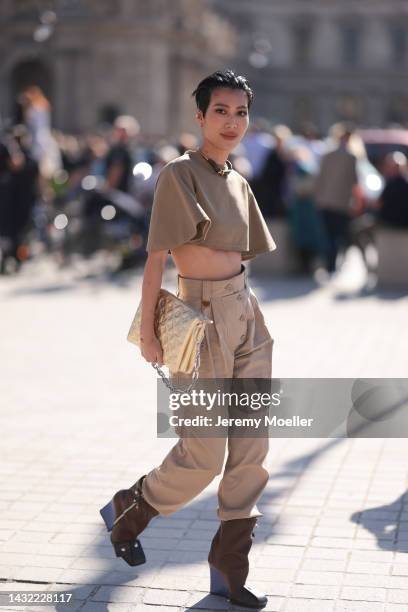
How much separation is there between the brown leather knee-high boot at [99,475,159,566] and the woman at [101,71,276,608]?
0.09 metres

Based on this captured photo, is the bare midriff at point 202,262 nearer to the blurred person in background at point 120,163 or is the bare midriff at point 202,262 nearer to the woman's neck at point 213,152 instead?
the woman's neck at point 213,152

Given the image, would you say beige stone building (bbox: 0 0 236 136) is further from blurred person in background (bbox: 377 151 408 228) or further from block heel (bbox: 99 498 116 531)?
block heel (bbox: 99 498 116 531)

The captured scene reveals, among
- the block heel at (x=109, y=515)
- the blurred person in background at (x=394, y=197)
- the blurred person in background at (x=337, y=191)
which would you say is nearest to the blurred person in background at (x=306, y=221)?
the blurred person in background at (x=337, y=191)

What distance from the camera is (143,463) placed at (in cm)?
623

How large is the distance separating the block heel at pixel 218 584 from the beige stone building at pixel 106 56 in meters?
49.0

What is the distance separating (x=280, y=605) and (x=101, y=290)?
32.0ft

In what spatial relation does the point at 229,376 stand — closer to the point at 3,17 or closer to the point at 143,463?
the point at 143,463

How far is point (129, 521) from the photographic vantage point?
4.43 meters

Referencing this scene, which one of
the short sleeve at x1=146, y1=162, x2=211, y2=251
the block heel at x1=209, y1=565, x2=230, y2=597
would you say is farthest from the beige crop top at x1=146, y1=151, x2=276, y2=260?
the block heel at x1=209, y1=565, x2=230, y2=597

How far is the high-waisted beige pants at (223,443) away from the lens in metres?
4.20

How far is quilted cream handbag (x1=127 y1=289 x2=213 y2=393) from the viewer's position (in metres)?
4.07

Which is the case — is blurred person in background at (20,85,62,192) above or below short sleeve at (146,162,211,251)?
below

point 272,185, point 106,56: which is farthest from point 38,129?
point 106,56

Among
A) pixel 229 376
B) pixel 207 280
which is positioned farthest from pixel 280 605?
pixel 207 280
